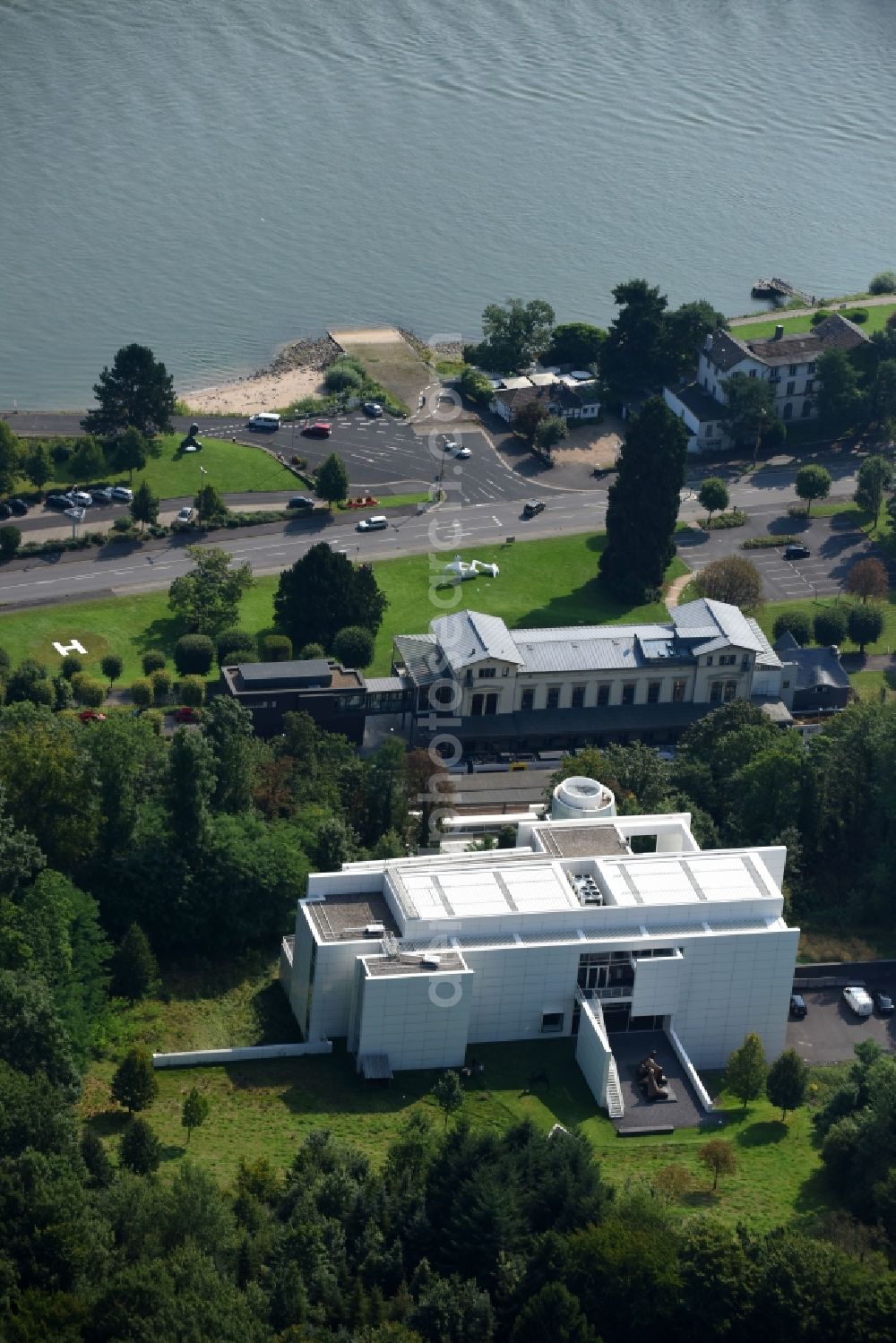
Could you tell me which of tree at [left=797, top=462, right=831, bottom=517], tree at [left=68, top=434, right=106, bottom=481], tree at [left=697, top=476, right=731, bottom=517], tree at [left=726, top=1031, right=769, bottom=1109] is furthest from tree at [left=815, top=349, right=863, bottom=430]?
tree at [left=726, top=1031, right=769, bottom=1109]

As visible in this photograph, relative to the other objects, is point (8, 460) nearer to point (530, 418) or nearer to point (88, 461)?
point (88, 461)

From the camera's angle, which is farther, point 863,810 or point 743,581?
point 743,581

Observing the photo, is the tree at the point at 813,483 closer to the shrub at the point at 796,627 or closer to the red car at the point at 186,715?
the shrub at the point at 796,627

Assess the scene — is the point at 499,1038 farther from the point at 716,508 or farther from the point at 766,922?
the point at 716,508

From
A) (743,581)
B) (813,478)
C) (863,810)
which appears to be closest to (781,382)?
(813,478)

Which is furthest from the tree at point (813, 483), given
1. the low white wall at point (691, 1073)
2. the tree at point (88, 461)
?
the low white wall at point (691, 1073)

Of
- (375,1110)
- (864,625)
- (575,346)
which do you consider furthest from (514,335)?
(375,1110)

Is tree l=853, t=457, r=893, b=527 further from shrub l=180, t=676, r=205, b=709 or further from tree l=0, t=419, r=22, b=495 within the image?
tree l=0, t=419, r=22, b=495
